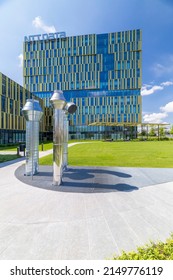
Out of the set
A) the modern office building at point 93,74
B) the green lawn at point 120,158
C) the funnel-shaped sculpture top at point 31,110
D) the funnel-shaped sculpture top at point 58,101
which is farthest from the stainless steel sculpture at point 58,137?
the modern office building at point 93,74

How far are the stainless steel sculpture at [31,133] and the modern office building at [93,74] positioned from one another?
60668 millimetres

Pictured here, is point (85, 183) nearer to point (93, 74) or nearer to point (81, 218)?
point (81, 218)

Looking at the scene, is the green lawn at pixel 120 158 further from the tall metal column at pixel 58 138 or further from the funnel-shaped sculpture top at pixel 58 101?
the funnel-shaped sculpture top at pixel 58 101

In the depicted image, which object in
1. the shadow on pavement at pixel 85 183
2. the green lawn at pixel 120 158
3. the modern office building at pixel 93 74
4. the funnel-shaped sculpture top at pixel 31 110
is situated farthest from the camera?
the modern office building at pixel 93 74

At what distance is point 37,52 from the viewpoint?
247ft

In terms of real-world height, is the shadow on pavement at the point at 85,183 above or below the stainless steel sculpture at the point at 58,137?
below

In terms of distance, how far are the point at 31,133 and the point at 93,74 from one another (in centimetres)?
7076

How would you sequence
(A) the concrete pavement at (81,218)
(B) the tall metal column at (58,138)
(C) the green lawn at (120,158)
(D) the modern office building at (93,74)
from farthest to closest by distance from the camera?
(D) the modern office building at (93,74)
(C) the green lawn at (120,158)
(B) the tall metal column at (58,138)
(A) the concrete pavement at (81,218)

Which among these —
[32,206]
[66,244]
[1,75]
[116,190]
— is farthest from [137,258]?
[1,75]

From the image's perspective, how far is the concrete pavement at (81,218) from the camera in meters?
3.40

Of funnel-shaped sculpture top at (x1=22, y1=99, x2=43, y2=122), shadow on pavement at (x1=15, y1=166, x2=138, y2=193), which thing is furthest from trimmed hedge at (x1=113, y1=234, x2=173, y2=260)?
funnel-shaped sculpture top at (x1=22, y1=99, x2=43, y2=122)

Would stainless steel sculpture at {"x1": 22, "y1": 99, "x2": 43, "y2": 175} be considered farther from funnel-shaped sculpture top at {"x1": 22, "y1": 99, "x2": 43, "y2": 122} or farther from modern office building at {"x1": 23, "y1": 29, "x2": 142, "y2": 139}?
modern office building at {"x1": 23, "y1": 29, "x2": 142, "y2": 139}

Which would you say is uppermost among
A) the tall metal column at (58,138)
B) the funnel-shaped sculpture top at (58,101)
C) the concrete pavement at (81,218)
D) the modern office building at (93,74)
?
the modern office building at (93,74)

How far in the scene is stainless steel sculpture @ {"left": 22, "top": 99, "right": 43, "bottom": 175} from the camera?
9625 millimetres
